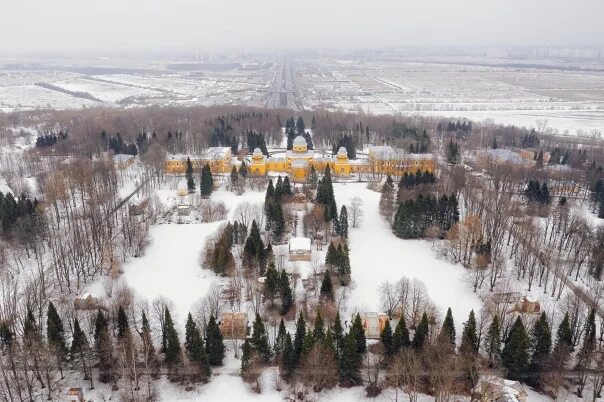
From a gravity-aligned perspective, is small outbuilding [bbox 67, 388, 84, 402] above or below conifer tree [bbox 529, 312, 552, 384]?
below

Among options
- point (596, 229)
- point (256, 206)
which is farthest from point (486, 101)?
point (256, 206)

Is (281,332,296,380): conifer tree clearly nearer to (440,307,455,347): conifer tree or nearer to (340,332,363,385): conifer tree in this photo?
(340,332,363,385): conifer tree

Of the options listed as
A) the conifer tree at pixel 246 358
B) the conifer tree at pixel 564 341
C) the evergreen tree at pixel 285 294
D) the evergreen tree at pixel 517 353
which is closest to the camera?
the conifer tree at pixel 564 341

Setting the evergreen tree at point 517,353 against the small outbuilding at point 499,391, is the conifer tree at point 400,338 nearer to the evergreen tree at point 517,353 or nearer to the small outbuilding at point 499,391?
the small outbuilding at point 499,391

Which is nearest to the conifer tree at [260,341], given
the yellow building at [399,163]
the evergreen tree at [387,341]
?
the evergreen tree at [387,341]

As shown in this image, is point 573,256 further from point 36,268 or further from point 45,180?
point 45,180

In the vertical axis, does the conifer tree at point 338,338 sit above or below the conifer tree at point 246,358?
above

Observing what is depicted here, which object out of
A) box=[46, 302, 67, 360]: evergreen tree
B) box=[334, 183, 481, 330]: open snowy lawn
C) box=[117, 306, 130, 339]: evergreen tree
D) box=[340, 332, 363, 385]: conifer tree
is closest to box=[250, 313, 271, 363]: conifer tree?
box=[340, 332, 363, 385]: conifer tree

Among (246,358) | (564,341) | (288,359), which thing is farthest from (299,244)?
(564,341)
